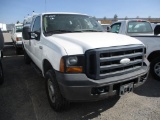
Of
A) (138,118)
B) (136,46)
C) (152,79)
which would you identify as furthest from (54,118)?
(152,79)

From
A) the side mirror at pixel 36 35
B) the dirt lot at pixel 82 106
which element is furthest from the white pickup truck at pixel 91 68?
the side mirror at pixel 36 35

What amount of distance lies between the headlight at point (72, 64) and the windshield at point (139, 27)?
13.8ft

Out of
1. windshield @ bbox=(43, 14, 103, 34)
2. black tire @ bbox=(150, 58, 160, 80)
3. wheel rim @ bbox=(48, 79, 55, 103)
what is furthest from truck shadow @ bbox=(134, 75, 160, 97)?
wheel rim @ bbox=(48, 79, 55, 103)

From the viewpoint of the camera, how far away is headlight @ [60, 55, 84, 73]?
2.99 m

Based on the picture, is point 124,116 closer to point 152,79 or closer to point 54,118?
point 54,118

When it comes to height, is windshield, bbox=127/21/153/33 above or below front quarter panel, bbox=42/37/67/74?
above

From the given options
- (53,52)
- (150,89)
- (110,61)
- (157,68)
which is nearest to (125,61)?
(110,61)

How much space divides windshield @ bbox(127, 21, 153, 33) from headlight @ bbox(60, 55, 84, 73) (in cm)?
422

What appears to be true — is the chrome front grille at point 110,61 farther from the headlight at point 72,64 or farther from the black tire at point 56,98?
the black tire at point 56,98

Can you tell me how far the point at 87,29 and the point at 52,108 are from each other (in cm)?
208

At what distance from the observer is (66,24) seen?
4.49 metres

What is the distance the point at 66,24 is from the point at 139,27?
356cm

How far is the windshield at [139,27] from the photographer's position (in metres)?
6.81

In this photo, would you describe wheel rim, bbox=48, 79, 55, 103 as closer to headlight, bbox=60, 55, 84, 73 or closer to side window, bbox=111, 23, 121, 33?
headlight, bbox=60, 55, 84, 73
